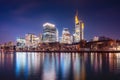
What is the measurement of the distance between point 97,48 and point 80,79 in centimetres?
11618

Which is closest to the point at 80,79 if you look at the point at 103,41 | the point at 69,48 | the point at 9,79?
the point at 9,79

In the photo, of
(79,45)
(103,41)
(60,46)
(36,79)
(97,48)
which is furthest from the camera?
(60,46)

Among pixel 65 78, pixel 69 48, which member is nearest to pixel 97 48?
pixel 69 48

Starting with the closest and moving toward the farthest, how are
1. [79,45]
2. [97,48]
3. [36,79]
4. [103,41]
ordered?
[36,79] → [103,41] → [97,48] → [79,45]

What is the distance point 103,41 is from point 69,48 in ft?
91.3

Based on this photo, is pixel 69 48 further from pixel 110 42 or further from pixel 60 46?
pixel 110 42

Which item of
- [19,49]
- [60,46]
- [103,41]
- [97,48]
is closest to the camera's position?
[103,41]

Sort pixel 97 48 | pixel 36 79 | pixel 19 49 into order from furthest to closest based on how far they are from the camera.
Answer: pixel 19 49 < pixel 97 48 < pixel 36 79

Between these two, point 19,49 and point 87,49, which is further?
point 19,49

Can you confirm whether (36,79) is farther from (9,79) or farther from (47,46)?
(47,46)

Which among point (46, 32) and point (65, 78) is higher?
point (46, 32)

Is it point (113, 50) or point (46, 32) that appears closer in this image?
point (113, 50)

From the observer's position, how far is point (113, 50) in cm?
13988

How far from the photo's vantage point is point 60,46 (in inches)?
6570
